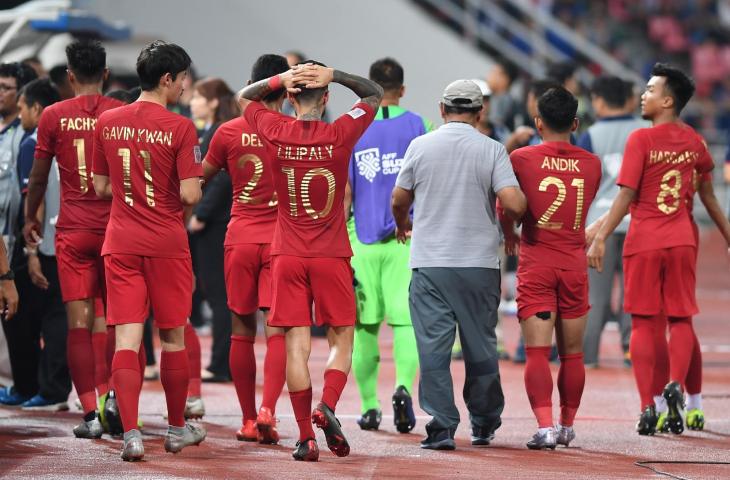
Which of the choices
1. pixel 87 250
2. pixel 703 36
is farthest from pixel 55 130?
pixel 703 36

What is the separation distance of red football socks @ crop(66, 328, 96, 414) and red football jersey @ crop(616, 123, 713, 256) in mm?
3240

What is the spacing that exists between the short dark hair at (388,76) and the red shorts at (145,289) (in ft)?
6.82

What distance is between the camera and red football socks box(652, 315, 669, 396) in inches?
366

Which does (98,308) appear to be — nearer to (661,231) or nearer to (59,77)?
(59,77)

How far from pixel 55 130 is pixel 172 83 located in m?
1.05

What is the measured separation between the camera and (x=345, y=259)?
7961 millimetres

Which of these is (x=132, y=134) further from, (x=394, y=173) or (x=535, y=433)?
(x=535, y=433)

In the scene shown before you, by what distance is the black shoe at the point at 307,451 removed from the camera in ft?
25.7

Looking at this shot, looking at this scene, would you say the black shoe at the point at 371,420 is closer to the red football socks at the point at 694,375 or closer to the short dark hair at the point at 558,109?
the red football socks at the point at 694,375

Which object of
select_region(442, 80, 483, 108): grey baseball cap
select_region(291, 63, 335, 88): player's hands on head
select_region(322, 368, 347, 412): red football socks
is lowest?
select_region(322, 368, 347, 412): red football socks

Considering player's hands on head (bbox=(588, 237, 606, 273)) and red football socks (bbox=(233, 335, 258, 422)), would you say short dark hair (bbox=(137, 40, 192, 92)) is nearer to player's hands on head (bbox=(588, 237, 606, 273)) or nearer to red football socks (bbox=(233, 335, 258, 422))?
red football socks (bbox=(233, 335, 258, 422))

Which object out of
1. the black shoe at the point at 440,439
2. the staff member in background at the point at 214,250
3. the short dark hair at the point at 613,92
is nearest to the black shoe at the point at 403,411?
the black shoe at the point at 440,439

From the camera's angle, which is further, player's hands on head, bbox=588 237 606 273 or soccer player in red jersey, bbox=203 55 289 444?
player's hands on head, bbox=588 237 606 273

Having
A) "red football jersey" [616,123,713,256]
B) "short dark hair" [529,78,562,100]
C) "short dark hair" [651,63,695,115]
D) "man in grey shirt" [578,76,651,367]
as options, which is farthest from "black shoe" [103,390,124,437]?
"man in grey shirt" [578,76,651,367]
